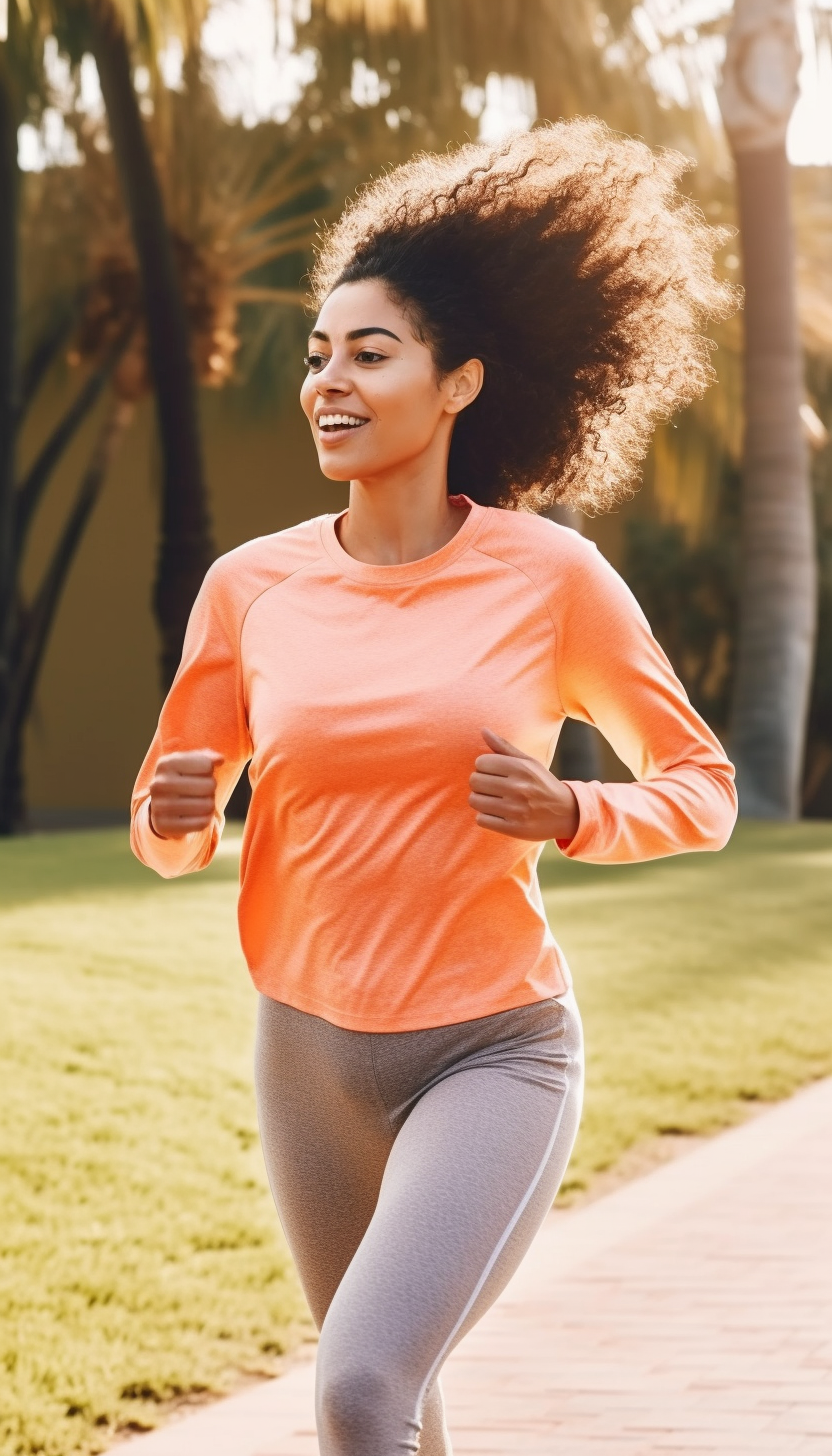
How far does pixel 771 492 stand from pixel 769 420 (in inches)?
26.7

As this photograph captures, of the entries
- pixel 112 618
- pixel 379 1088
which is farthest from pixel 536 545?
pixel 112 618

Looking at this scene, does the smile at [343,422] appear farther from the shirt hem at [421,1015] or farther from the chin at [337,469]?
the shirt hem at [421,1015]

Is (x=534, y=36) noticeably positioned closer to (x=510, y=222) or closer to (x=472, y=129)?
(x=472, y=129)

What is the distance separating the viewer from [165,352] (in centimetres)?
1591

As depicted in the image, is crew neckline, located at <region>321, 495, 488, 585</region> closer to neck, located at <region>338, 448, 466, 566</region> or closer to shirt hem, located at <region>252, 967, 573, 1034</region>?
neck, located at <region>338, 448, 466, 566</region>

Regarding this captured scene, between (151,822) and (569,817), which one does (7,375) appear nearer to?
(151,822)

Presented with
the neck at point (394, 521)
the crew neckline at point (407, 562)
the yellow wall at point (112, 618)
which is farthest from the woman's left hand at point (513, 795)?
the yellow wall at point (112, 618)

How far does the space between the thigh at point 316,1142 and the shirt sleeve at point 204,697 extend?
29cm

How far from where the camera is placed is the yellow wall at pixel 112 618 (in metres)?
27.5

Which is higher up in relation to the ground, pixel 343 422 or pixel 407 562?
pixel 343 422

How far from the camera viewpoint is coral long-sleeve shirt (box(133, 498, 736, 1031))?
271 cm

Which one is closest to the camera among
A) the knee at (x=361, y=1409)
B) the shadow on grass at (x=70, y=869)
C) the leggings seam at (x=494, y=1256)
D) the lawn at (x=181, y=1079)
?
the knee at (x=361, y=1409)

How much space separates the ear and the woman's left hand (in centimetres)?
72

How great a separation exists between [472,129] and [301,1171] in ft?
55.3
